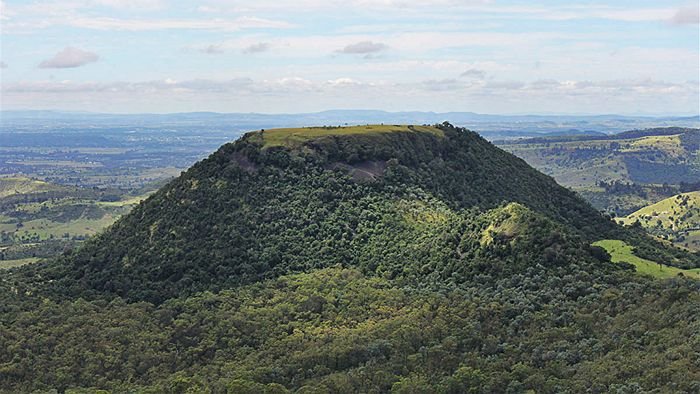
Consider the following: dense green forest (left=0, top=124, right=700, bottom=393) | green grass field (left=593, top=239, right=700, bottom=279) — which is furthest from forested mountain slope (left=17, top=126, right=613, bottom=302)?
green grass field (left=593, top=239, right=700, bottom=279)

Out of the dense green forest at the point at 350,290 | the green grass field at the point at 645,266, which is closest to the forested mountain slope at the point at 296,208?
the dense green forest at the point at 350,290

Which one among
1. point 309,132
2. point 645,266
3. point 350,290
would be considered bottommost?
point 350,290

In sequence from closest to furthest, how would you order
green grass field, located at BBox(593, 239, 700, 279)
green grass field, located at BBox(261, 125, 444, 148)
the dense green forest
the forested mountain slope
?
the dense green forest → green grass field, located at BBox(593, 239, 700, 279) → the forested mountain slope → green grass field, located at BBox(261, 125, 444, 148)

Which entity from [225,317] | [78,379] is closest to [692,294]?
[225,317]

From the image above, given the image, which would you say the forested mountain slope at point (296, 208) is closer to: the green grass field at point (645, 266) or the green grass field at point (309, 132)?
the green grass field at point (309, 132)

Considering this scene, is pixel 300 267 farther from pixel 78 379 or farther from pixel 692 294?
pixel 692 294

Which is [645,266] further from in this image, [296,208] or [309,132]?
[309,132]

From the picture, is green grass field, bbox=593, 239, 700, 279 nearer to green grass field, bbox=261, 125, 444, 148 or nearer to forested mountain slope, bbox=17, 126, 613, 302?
forested mountain slope, bbox=17, 126, 613, 302

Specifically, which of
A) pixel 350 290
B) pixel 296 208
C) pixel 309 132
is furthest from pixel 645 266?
pixel 309 132
